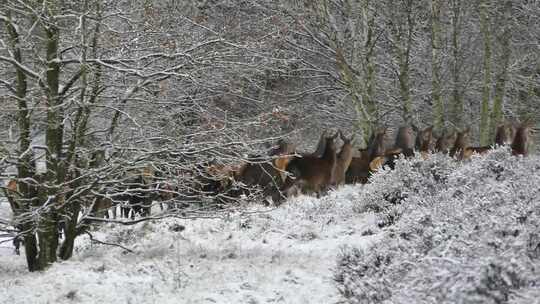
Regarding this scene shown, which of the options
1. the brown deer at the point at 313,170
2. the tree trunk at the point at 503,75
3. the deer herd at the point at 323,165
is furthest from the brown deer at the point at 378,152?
the tree trunk at the point at 503,75

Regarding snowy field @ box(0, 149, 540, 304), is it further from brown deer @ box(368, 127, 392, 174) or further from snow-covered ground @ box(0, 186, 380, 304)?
brown deer @ box(368, 127, 392, 174)

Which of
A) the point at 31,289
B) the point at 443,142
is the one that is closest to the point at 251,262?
the point at 31,289

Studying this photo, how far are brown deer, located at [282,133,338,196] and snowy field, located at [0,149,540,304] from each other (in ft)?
1.69

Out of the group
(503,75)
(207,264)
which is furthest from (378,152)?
(207,264)

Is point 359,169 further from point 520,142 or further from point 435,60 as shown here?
point 435,60

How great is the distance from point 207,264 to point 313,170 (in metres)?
4.94

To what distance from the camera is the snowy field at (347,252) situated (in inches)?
135

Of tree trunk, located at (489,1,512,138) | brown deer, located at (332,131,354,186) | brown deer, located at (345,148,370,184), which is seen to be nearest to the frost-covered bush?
brown deer, located at (332,131,354,186)

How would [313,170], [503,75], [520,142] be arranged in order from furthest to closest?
[503,75]
[313,170]
[520,142]

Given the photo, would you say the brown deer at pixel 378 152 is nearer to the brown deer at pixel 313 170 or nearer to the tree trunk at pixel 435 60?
the brown deer at pixel 313 170

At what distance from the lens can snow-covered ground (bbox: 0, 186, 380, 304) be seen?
5777mm

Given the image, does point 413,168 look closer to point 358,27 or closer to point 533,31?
point 358,27

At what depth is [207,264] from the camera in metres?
6.70

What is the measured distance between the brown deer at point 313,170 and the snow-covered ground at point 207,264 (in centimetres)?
183
